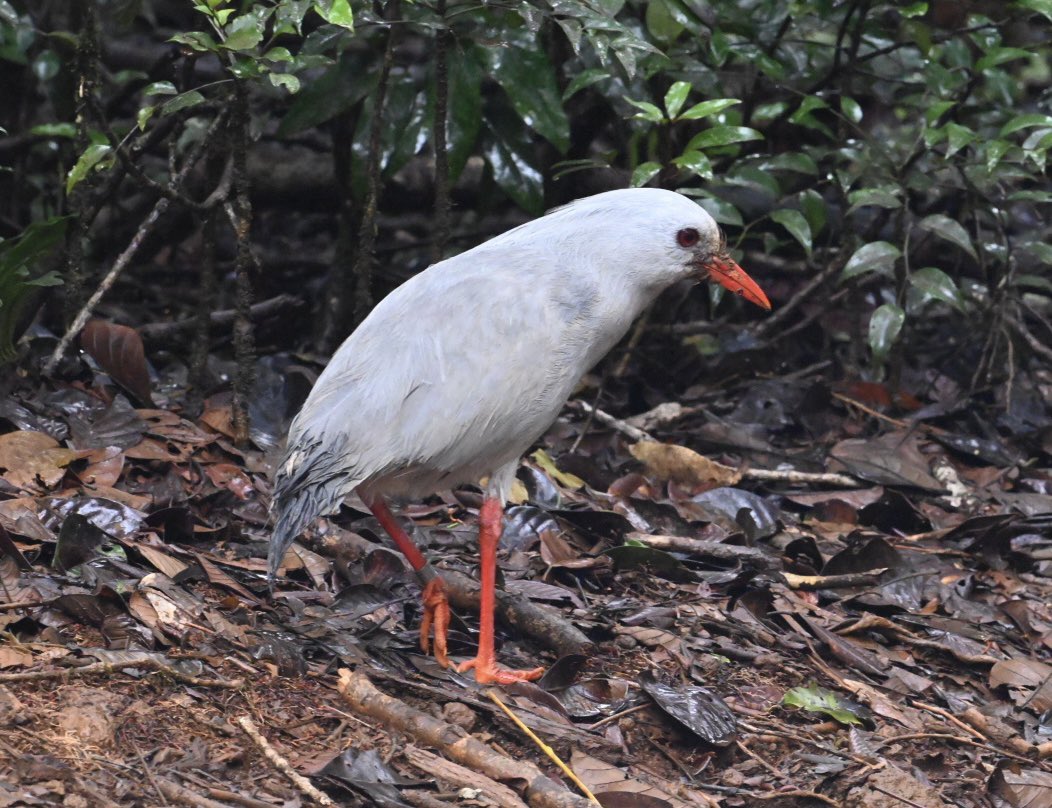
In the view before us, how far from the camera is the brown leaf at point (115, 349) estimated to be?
16.8 feet

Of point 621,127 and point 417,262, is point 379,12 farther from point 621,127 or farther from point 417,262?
point 417,262

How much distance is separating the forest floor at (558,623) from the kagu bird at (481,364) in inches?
12.5

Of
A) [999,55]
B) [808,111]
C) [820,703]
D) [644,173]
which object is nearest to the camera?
[820,703]

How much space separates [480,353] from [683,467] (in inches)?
79.4

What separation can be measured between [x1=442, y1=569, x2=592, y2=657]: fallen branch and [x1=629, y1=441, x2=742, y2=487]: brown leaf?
152cm

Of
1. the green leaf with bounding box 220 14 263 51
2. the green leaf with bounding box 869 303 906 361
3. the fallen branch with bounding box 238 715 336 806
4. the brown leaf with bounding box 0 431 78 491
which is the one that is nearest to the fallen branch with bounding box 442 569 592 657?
the fallen branch with bounding box 238 715 336 806

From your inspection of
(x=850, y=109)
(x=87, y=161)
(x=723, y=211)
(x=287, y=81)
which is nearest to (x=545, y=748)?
(x=287, y=81)

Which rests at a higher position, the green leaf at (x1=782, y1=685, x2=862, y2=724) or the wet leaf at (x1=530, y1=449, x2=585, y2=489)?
the green leaf at (x1=782, y1=685, x2=862, y2=724)

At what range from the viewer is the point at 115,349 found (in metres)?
5.10

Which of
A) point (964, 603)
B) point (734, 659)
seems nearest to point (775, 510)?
point (964, 603)

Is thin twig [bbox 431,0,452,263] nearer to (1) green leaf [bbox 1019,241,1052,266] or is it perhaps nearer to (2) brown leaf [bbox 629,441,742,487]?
(2) brown leaf [bbox 629,441,742,487]

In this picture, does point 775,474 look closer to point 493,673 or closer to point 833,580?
point 833,580

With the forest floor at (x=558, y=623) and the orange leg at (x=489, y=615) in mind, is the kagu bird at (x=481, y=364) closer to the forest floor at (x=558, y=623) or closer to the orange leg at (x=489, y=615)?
the orange leg at (x=489, y=615)

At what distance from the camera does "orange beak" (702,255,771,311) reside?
4.21m
